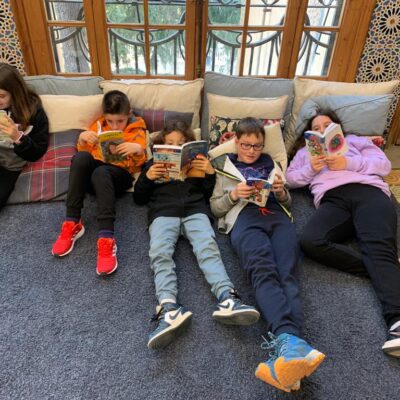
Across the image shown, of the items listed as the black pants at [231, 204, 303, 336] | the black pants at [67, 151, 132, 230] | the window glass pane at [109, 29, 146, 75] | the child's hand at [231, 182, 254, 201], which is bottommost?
the black pants at [231, 204, 303, 336]

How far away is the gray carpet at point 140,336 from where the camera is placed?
111 cm

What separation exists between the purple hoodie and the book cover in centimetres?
98

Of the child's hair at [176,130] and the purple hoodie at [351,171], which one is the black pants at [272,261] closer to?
the purple hoodie at [351,171]

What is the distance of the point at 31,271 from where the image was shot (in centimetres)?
150

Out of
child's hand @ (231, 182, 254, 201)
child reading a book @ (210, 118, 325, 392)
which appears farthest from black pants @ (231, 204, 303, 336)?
child's hand @ (231, 182, 254, 201)

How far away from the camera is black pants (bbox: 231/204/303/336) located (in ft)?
3.99

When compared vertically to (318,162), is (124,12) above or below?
above

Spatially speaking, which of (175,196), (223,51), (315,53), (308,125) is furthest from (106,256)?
(315,53)

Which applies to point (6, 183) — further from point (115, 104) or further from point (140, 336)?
point (140, 336)

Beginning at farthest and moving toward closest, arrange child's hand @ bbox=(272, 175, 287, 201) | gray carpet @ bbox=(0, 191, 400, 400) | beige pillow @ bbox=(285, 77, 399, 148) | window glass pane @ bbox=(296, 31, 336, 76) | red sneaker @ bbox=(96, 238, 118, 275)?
window glass pane @ bbox=(296, 31, 336, 76), beige pillow @ bbox=(285, 77, 399, 148), child's hand @ bbox=(272, 175, 287, 201), red sneaker @ bbox=(96, 238, 118, 275), gray carpet @ bbox=(0, 191, 400, 400)

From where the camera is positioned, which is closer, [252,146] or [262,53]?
[252,146]

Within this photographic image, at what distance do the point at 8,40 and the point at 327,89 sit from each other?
6.97 feet

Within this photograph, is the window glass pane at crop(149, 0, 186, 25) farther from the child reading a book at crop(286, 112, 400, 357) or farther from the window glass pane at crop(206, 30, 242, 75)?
the child reading a book at crop(286, 112, 400, 357)

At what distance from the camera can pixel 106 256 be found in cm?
152
